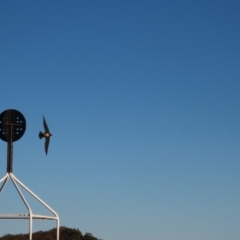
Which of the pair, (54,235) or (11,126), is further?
(54,235)

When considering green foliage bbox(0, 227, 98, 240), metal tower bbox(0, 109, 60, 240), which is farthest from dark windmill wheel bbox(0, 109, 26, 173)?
green foliage bbox(0, 227, 98, 240)

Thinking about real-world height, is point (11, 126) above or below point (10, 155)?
above

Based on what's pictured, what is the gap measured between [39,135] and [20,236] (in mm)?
17989

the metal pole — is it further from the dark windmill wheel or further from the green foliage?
the green foliage

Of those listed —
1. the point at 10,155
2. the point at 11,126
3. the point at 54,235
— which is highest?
the point at 11,126

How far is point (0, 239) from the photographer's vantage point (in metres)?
49.4

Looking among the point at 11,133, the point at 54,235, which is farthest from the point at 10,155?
the point at 54,235

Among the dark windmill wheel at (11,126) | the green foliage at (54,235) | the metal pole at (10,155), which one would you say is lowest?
the green foliage at (54,235)

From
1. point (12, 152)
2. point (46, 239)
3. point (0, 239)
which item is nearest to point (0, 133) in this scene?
point (12, 152)

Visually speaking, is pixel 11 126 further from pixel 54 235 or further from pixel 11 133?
pixel 54 235

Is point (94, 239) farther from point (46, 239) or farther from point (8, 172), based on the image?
point (8, 172)

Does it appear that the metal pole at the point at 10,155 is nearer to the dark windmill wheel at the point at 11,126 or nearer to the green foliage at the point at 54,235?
the dark windmill wheel at the point at 11,126

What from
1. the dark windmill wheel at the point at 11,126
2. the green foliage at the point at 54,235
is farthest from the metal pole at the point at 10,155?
the green foliage at the point at 54,235

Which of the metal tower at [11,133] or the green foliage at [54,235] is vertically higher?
the metal tower at [11,133]
